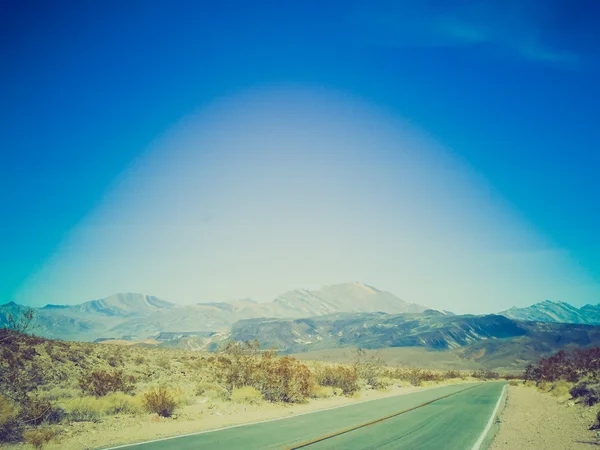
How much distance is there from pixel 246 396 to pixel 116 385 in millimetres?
6252

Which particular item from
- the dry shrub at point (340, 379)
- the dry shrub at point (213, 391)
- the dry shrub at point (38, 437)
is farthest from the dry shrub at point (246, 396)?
the dry shrub at point (38, 437)

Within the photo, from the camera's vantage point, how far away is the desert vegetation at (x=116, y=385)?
11.2m

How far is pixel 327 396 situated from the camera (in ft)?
71.3

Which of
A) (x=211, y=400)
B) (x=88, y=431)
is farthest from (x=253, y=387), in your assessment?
(x=88, y=431)

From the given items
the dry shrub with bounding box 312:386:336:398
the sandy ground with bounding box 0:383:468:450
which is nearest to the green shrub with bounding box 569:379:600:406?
the dry shrub with bounding box 312:386:336:398

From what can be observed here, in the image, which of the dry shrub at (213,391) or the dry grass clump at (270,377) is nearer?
the dry shrub at (213,391)

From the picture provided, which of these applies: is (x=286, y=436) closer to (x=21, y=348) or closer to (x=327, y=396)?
(x=327, y=396)

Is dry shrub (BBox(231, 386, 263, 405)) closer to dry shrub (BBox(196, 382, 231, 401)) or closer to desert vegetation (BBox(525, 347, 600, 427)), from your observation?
dry shrub (BBox(196, 382, 231, 401))

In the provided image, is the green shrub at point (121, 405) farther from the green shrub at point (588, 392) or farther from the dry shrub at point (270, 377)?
the green shrub at point (588, 392)

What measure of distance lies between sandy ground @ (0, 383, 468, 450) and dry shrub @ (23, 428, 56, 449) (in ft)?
0.47

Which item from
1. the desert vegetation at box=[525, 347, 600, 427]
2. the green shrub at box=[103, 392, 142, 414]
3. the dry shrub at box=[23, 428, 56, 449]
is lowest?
the desert vegetation at box=[525, 347, 600, 427]

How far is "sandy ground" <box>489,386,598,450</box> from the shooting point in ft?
34.7

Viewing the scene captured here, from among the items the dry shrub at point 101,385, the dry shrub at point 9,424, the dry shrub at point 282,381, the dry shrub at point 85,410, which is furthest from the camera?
the dry shrub at point 282,381

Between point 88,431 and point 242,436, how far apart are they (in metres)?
5.05
